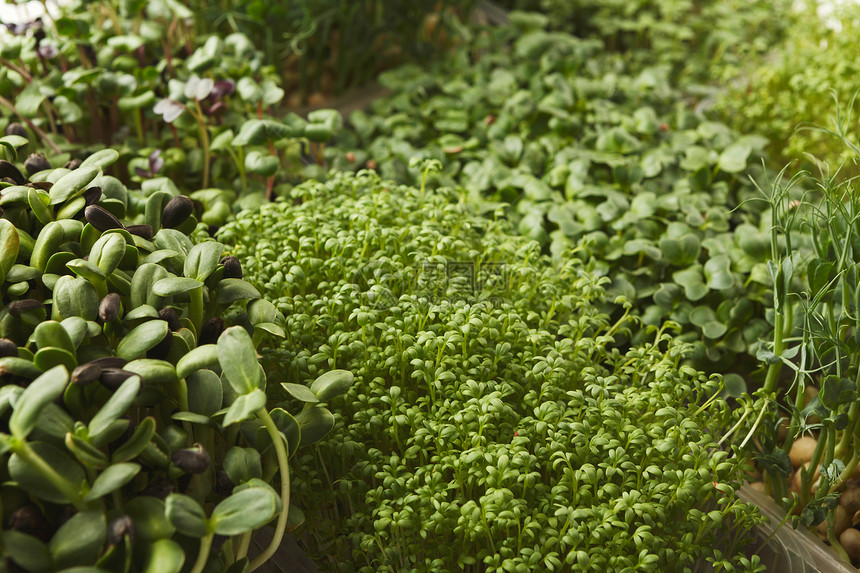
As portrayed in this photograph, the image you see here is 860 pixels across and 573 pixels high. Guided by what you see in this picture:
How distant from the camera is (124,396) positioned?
64cm

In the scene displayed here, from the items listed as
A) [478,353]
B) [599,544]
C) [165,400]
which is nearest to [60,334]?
[165,400]

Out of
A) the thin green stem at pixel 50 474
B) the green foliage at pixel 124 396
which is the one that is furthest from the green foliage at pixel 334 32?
the thin green stem at pixel 50 474

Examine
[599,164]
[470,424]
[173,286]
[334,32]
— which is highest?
[334,32]

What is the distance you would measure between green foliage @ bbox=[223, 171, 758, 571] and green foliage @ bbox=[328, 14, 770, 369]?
28 centimetres

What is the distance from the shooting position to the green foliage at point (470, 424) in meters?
0.86

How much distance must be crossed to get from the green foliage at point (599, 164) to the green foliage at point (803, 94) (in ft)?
0.39

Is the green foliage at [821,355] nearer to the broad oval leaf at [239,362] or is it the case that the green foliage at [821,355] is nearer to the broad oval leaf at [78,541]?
the broad oval leaf at [239,362]

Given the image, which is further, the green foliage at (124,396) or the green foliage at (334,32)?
the green foliage at (334,32)

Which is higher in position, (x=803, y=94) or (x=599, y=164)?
(x=803, y=94)

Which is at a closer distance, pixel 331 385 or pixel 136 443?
pixel 136 443

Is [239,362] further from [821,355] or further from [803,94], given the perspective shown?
[803,94]

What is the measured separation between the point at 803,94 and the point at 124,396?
76.7 inches

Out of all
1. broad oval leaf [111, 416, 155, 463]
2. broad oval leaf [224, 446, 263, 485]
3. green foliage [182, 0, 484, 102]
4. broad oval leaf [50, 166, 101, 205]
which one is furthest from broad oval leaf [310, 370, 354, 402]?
green foliage [182, 0, 484, 102]

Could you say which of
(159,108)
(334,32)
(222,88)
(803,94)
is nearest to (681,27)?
(803,94)
